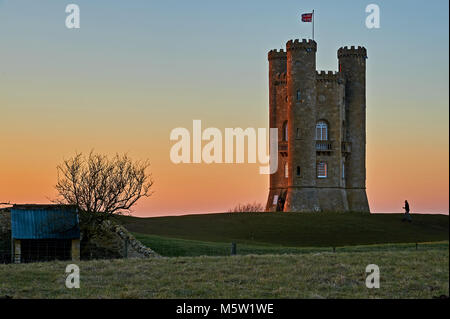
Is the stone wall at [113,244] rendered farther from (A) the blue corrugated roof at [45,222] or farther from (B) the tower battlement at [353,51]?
(B) the tower battlement at [353,51]

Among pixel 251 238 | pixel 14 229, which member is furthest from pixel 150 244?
pixel 251 238

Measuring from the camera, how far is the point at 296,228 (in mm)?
64812

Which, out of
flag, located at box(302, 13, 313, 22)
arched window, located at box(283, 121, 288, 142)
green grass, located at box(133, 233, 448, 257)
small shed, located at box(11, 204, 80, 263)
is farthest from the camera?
arched window, located at box(283, 121, 288, 142)

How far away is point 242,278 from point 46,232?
2459 centimetres

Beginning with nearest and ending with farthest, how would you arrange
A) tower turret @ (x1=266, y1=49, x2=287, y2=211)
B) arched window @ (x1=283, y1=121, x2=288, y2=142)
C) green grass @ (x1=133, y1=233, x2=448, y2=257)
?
green grass @ (x1=133, y1=233, x2=448, y2=257) → arched window @ (x1=283, y1=121, x2=288, y2=142) → tower turret @ (x1=266, y1=49, x2=287, y2=211)

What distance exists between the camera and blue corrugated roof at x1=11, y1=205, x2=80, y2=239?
4528 centimetres

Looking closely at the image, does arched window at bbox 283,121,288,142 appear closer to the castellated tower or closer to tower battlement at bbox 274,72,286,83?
the castellated tower

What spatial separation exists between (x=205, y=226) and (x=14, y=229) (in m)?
24.6

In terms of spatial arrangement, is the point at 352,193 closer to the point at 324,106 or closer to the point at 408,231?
the point at 324,106

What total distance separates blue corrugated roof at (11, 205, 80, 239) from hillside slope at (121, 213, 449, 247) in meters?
9.05

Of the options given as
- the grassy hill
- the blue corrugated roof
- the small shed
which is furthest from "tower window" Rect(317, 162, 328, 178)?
the small shed

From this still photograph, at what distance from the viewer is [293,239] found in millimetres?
60156

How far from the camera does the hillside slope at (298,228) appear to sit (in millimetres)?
59500

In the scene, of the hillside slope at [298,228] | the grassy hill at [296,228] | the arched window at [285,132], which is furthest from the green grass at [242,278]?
the arched window at [285,132]
